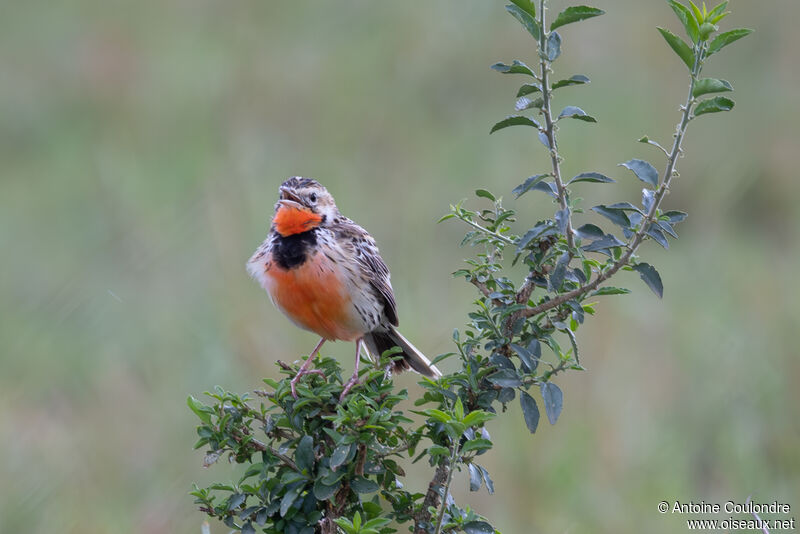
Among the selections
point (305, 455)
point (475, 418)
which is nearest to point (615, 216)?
point (475, 418)

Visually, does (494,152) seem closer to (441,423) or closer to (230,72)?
(230,72)

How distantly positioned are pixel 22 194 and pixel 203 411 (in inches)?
296

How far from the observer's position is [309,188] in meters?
4.54

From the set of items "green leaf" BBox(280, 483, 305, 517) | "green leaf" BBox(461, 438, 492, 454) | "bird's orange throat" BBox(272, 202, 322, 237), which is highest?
"bird's orange throat" BBox(272, 202, 322, 237)

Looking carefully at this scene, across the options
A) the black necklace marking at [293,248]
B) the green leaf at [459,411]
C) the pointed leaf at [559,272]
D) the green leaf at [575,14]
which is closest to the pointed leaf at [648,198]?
the pointed leaf at [559,272]

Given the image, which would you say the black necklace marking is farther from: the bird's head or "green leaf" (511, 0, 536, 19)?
"green leaf" (511, 0, 536, 19)

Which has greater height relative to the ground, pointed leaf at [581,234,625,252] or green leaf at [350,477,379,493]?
pointed leaf at [581,234,625,252]

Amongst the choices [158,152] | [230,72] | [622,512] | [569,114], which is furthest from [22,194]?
[569,114]

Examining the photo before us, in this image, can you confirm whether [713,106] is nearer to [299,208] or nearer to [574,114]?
[574,114]

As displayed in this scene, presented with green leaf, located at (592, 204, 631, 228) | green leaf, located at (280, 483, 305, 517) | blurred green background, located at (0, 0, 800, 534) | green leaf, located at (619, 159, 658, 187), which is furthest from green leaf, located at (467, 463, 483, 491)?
blurred green background, located at (0, 0, 800, 534)

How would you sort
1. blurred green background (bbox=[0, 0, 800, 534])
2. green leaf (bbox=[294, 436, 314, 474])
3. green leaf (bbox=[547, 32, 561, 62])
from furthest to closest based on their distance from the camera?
blurred green background (bbox=[0, 0, 800, 534]) → green leaf (bbox=[294, 436, 314, 474]) → green leaf (bbox=[547, 32, 561, 62])

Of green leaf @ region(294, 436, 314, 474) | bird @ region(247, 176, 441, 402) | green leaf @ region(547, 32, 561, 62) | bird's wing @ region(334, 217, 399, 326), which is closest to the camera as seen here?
green leaf @ region(547, 32, 561, 62)

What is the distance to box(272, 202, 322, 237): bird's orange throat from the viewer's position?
174 inches

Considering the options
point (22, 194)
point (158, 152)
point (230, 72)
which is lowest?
point (22, 194)
